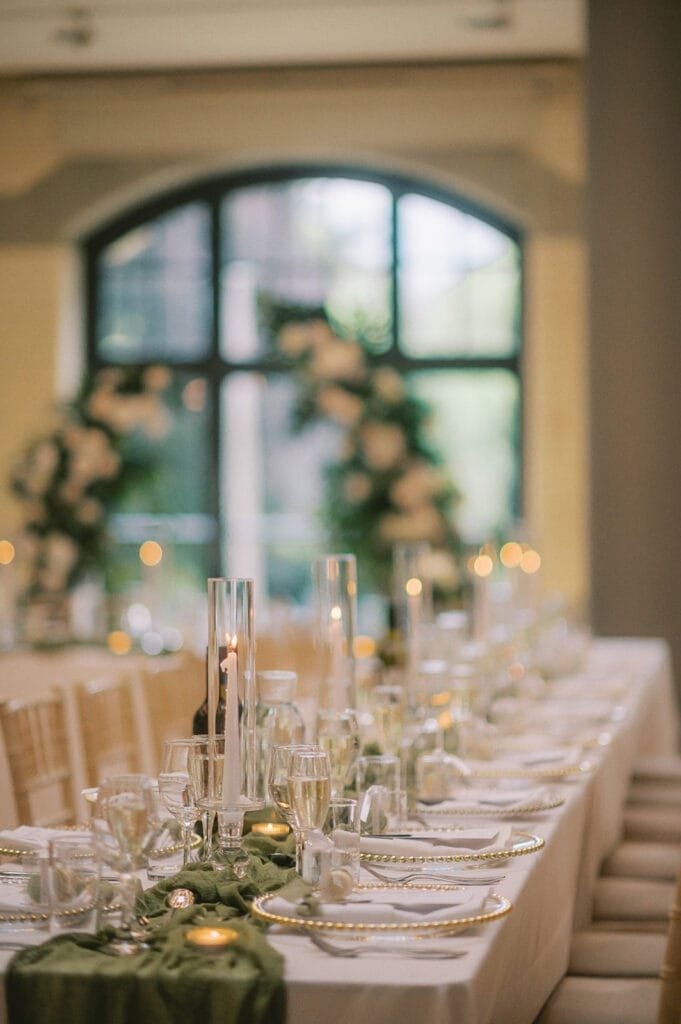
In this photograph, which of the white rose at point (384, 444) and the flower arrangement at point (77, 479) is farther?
the white rose at point (384, 444)

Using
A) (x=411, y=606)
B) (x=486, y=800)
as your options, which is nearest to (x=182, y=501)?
(x=411, y=606)

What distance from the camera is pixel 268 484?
10.4 m

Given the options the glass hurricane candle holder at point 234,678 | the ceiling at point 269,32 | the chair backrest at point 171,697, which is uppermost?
the ceiling at point 269,32

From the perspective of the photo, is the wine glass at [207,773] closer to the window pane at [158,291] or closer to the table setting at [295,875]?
the table setting at [295,875]

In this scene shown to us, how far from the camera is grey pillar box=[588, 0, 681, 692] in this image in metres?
7.11

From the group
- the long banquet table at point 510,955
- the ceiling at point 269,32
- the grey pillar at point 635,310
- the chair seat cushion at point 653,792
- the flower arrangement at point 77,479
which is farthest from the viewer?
the ceiling at point 269,32

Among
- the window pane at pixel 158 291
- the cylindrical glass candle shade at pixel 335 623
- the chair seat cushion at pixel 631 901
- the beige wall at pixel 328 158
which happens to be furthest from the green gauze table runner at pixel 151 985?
the window pane at pixel 158 291

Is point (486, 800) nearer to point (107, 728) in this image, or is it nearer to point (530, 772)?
point (530, 772)

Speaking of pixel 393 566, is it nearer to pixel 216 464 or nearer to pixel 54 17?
pixel 216 464

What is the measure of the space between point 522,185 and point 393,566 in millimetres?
2823

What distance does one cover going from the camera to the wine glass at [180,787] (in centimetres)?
211

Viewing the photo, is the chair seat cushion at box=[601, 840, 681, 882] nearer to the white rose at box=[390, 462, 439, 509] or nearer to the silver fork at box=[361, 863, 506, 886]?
the silver fork at box=[361, 863, 506, 886]

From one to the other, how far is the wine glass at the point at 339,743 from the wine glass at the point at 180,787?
1.17 ft

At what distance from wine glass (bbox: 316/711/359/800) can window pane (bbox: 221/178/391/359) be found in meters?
7.83
